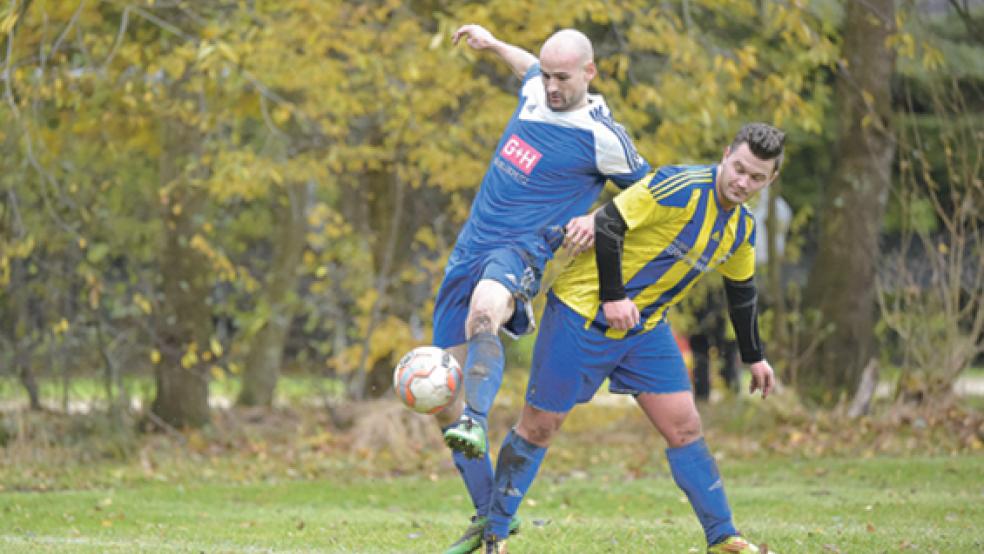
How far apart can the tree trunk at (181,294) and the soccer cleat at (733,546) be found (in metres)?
9.00

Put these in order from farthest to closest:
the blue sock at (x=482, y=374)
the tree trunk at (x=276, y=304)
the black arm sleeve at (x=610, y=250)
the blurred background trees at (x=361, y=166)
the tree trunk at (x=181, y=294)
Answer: the tree trunk at (x=276, y=304), the tree trunk at (x=181, y=294), the blurred background trees at (x=361, y=166), the black arm sleeve at (x=610, y=250), the blue sock at (x=482, y=374)

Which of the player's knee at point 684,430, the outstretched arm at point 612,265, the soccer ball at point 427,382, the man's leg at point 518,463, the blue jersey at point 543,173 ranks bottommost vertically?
the man's leg at point 518,463

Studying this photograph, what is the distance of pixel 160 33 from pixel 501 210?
819 cm

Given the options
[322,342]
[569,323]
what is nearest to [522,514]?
[569,323]

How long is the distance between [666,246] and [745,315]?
0.61m

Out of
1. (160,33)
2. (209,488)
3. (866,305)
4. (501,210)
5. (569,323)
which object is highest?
(160,33)

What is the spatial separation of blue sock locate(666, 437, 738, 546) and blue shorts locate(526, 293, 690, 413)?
296mm

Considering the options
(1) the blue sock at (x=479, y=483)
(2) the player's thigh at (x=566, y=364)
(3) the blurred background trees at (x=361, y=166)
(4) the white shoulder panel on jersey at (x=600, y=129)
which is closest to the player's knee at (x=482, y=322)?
(2) the player's thigh at (x=566, y=364)

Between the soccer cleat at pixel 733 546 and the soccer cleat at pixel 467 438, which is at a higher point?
the soccer cleat at pixel 467 438

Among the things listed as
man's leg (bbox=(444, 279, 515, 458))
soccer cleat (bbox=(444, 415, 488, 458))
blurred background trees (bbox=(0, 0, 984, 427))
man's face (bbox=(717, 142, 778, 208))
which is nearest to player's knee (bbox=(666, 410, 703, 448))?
man's leg (bbox=(444, 279, 515, 458))

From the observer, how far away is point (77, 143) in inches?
554

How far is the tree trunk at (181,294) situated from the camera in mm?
14523

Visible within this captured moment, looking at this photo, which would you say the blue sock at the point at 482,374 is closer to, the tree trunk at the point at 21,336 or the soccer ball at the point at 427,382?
the soccer ball at the point at 427,382

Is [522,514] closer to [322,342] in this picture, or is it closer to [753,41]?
[322,342]
